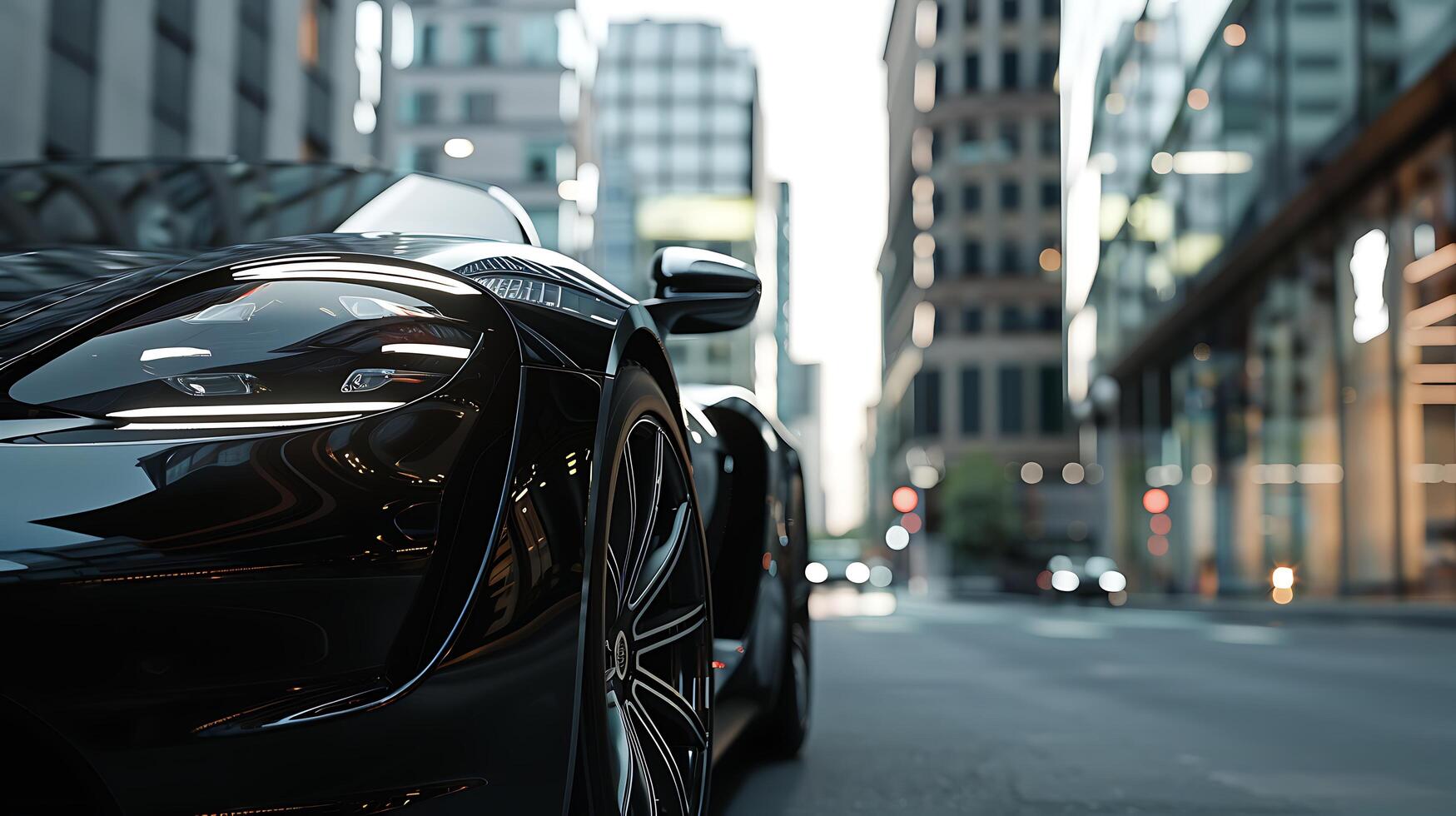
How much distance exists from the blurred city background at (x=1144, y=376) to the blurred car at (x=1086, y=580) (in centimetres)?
9

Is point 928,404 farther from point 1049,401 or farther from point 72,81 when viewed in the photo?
point 72,81

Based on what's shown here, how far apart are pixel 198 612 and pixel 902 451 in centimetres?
8545

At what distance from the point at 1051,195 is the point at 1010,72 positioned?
6656mm

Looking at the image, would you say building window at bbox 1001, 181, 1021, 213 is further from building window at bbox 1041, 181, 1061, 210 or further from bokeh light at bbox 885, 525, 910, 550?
bokeh light at bbox 885, 525, 910, 550

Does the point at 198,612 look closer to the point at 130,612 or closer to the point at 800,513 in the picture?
the point at 130,612

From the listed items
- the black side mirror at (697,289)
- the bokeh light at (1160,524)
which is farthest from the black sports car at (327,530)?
the bokeh light at (1160,524)

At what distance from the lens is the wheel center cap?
A: 2.26 meters

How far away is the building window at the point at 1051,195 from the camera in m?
75.4

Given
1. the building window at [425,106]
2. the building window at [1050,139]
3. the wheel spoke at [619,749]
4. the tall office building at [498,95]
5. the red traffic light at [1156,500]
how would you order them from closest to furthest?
the wheel spoke at [619,749] < the red traffic light at [1156,500] < the tall office building at [498,95] < the building window at [425,106] < the building window at [1050,139]

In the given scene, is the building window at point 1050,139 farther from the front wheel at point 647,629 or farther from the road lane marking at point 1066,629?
the front wheel at point 647,629

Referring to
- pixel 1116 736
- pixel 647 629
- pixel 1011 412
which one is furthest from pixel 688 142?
pixel 647 629

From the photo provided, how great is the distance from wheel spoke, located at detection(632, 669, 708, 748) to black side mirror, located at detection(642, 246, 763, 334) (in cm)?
78

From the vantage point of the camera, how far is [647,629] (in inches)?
99.7

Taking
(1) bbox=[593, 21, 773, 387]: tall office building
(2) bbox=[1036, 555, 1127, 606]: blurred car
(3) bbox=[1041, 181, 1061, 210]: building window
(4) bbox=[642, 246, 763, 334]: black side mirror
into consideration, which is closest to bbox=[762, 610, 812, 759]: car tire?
(4) bbox=[642, 246, 763, 334]: black side mirror
